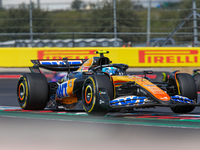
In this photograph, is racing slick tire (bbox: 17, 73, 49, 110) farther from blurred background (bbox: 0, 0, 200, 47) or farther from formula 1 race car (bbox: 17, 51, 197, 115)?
blurred background (bbox: 0, 0, 200, 47)

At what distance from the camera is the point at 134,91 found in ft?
27.6

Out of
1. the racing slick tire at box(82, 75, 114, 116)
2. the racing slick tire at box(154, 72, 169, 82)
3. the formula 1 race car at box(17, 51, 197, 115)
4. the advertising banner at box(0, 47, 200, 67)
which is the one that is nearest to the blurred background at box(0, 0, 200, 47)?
the advertising banner at box(0, 47, 200, 67)

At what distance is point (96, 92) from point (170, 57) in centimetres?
1497

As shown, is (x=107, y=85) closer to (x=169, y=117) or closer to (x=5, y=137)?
(x=169, y=117)

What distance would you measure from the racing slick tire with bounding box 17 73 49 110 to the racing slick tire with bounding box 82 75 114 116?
1394 mm

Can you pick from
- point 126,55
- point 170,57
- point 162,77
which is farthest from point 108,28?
point 162,77

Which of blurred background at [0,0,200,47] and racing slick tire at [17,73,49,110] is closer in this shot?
racing slick tire at [17,73,49,110]

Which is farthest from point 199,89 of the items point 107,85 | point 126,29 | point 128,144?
point 126,29

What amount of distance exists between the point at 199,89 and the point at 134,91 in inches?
93.8

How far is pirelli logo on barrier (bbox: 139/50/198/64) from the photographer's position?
2217 centimetres

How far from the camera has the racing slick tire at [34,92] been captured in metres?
9.13

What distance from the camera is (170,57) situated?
73.0 ft

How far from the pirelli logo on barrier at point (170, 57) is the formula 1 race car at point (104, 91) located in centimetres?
1210

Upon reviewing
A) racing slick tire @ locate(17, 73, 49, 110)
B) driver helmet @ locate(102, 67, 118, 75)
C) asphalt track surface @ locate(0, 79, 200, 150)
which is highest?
driver helmet @ locate(102, 67, 118, 75)
